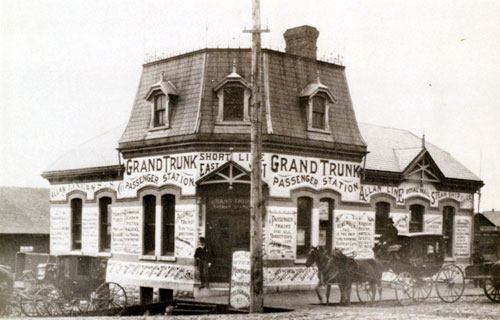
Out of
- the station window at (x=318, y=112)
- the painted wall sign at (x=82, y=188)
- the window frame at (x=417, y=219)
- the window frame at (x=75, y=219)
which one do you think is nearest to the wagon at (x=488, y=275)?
the station window at (x=318, y=112)

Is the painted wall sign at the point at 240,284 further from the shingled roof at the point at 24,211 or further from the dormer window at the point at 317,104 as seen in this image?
the shingled roof at the point at 24,211

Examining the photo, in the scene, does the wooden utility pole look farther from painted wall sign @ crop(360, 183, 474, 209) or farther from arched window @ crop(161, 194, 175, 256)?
painted wall sign @ crop(360, 183, 474, 209)

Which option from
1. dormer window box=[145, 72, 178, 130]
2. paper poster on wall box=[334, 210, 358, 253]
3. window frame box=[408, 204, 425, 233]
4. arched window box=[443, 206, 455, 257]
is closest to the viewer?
dormer window box=[145, 72, 178, 130]

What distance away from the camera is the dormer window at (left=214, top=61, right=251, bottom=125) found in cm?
2162

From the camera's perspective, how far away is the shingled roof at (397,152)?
26297 mm

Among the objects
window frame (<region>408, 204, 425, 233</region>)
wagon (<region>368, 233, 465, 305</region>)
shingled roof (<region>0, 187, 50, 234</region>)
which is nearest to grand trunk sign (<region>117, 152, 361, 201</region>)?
window frame (<region>408, 204, 425, 233</region>)

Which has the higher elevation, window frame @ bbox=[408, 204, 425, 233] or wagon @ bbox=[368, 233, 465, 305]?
window frame @ bbox=[408, 204, 425, 233]

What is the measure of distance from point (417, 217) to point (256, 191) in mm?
12268

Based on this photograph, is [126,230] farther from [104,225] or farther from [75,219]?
[75,219]

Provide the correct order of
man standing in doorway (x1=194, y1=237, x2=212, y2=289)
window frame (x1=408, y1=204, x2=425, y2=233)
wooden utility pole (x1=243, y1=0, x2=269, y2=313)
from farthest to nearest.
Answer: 1. window frame (x1=408, y1=204, x2=425, y2=233)
2. man standing in doorway (x1=194, y1=237, x2=212, y2=289)
3. wooden utility pole (x1=243, y1=0, x2=269, y2=313)

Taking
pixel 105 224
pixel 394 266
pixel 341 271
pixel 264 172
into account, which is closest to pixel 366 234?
pixel 264 172

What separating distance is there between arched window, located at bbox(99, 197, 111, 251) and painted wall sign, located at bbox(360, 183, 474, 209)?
32.3ft

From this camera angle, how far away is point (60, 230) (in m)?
27.8

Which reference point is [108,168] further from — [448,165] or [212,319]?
[448,165]
